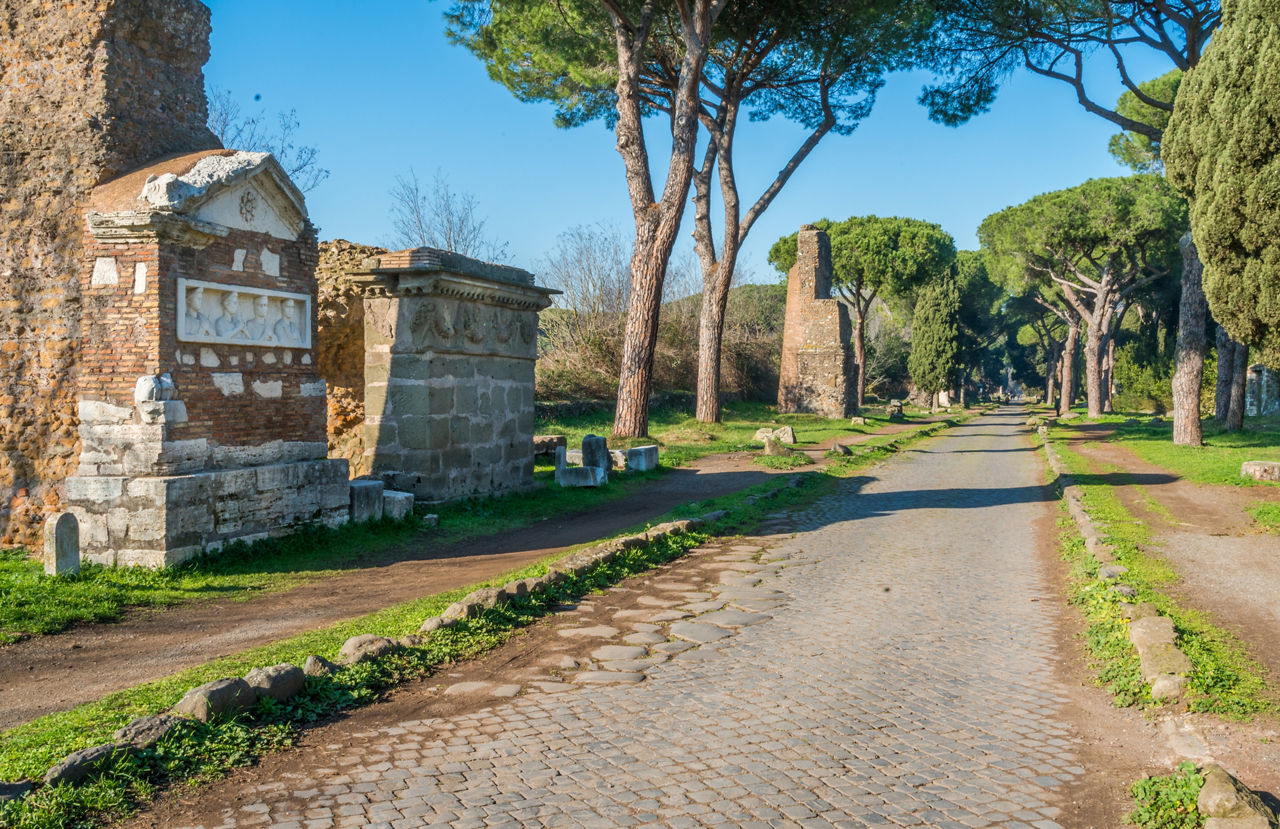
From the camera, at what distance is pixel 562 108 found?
70.5 ft

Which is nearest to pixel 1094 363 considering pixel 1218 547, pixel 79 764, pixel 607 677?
pixel 1218 547

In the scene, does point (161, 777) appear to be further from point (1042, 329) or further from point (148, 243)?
point (1042, 329)

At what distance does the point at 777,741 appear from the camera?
373 centimetres

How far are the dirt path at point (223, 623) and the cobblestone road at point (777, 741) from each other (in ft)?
5.82

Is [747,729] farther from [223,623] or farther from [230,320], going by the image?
[230,320]

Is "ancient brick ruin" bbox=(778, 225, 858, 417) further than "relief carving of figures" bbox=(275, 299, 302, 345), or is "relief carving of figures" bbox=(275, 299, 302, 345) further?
"ancient brick ruin" bbox=(778, 225, 858, 417)

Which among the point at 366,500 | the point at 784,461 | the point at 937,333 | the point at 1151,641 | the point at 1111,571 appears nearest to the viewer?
the point at 1151,641

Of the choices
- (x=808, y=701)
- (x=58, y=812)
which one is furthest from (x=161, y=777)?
(x=808, y=701)

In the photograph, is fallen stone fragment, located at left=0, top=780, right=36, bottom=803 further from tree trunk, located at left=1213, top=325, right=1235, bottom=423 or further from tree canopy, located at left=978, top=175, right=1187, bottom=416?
tree canopy, located at left=978, top=175, right=1187, bottom=416

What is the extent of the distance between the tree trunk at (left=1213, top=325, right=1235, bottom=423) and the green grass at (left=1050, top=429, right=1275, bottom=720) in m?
17.3

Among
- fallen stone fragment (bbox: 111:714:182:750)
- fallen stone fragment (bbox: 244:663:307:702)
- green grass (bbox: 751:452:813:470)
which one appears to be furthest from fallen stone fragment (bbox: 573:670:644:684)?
green grass (bbox: 751:452:813:470)

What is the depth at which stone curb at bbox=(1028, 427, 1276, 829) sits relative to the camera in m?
2.90

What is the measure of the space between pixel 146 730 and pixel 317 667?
34.8 inches

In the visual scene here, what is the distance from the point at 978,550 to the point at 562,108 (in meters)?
16.4
